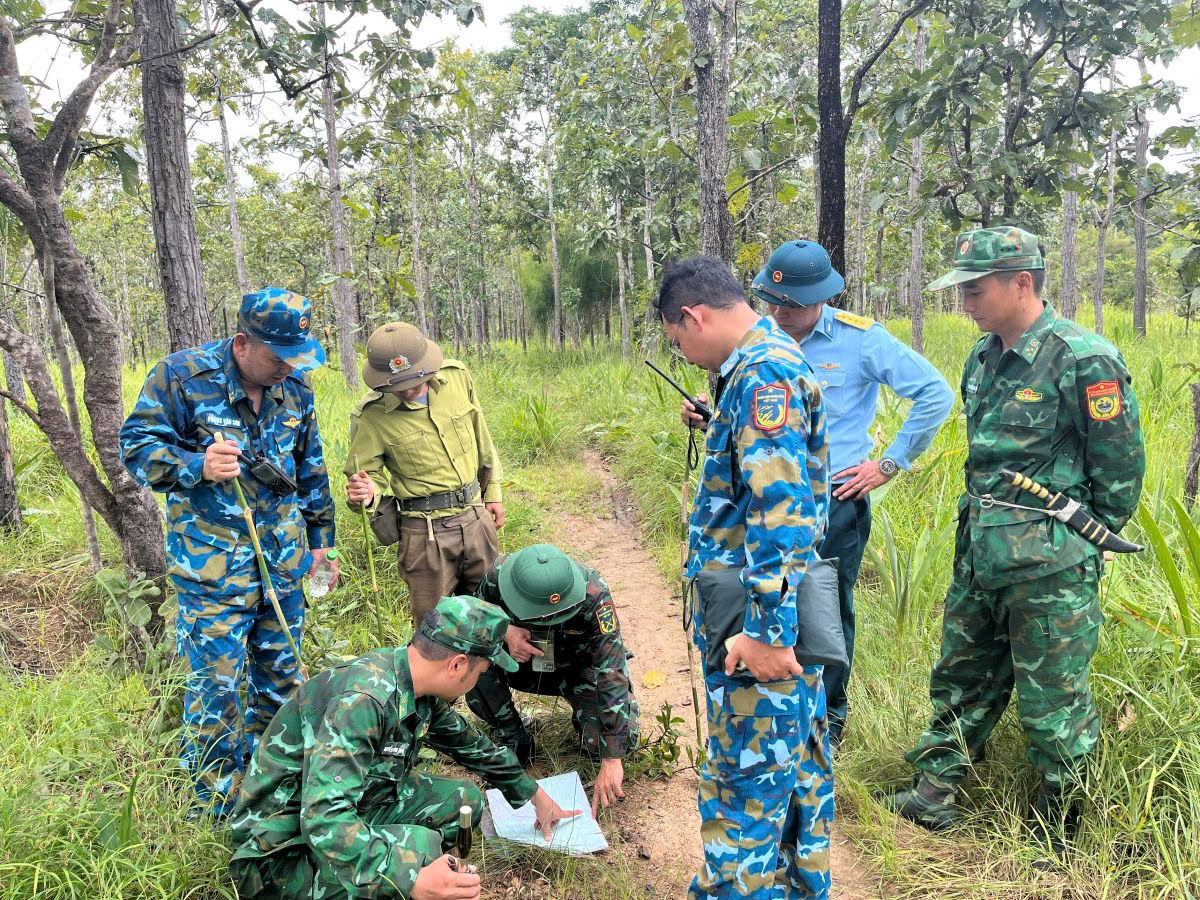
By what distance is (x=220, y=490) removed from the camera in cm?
237

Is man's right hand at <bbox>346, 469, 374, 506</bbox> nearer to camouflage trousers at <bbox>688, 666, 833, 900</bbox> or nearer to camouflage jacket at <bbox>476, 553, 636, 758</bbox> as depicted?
camouflage jacket at <bbox>476, 553, 636, 758</bbox>

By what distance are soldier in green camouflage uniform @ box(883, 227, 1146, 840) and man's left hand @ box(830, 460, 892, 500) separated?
13.8 inches

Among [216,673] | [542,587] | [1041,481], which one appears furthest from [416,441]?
[1041,481]

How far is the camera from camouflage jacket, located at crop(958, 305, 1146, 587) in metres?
1.95

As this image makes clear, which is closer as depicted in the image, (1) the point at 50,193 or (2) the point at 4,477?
(1) the point at 50,193

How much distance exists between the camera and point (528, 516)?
5.09 metres

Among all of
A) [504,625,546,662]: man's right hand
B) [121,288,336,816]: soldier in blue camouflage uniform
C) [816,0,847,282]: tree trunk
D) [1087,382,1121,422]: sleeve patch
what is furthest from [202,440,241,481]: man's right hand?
[816,0,847,282]: tree trunk

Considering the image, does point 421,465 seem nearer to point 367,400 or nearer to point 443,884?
point 367,400

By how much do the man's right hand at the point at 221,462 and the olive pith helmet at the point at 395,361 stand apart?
2.16 feet

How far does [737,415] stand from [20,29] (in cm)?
364

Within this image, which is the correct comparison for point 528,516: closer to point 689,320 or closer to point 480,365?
point 689,320

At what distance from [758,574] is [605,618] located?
1.06 m

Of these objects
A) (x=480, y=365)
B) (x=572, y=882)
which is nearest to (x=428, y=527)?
(x=572, y=882)

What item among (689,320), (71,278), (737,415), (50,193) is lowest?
(737,415)
